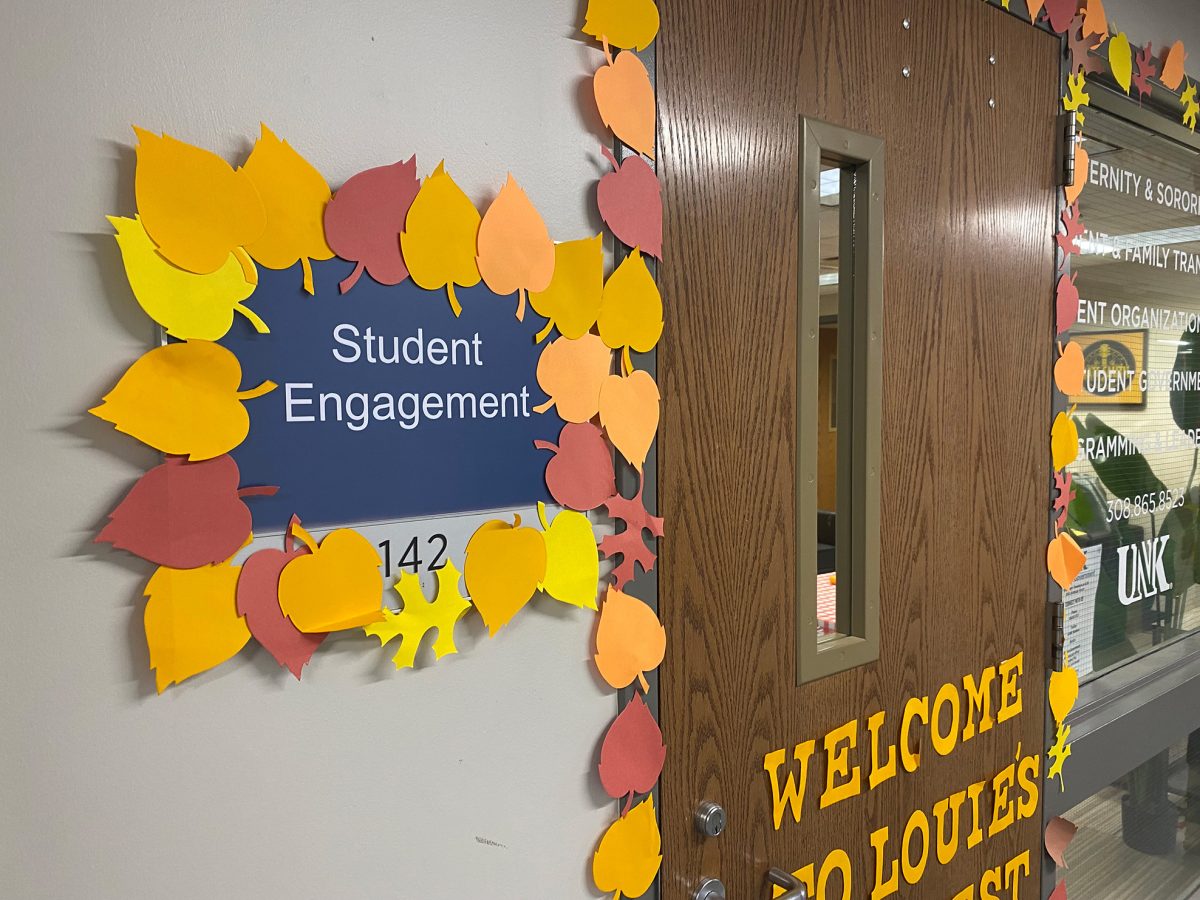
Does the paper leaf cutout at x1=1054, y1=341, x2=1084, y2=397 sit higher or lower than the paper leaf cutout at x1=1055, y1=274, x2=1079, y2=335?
lower

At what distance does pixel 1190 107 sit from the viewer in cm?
171

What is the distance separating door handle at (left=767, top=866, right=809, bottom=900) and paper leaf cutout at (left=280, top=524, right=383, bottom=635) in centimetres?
64

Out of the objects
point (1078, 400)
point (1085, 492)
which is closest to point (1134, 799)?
point (1085, 492)

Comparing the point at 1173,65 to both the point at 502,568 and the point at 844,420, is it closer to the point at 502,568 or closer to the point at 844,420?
the point at 844,420

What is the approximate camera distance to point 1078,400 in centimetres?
151

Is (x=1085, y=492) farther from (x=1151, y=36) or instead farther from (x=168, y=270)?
(x=168, y=270)

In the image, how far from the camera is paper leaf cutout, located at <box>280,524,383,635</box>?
2.14 feet

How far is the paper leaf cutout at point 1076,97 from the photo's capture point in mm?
1389

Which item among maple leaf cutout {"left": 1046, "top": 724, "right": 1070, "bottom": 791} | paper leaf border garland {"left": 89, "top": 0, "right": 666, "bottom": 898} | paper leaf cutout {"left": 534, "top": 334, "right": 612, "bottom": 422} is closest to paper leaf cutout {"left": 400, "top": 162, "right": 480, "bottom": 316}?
paper leaf border garland {"left": 89, "top": 0, "right": 666, "bottom": 898}

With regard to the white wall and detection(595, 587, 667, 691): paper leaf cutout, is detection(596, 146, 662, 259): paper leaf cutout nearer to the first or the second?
the white wall

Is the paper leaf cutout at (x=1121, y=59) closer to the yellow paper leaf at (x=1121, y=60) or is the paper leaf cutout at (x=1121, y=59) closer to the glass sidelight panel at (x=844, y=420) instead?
the yellow paper leaf at (x=1121, y=60)

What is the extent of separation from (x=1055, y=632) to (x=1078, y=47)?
1.01m

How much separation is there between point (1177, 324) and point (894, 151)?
1174mm

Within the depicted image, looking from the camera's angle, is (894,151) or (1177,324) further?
(1177,324)
